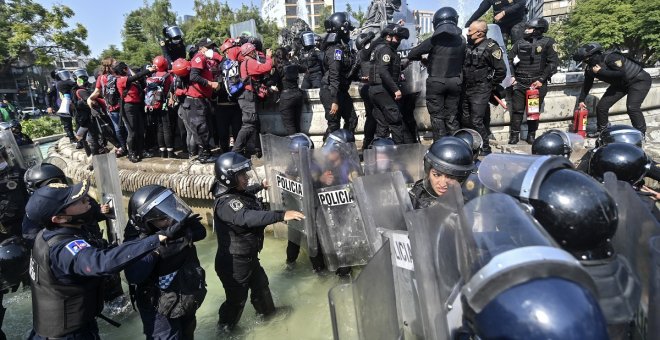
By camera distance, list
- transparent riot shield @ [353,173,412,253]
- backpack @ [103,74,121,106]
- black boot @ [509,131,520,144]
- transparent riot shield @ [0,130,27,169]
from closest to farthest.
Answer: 1. transparent riot shield @ [353,173,412,253]
2. transparent riot shield @ [0,130,27,169]
3. black boot @ [509,131,520,144]
4. backpack @ [103,74,121,106]

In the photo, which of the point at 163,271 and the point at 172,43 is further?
the point at 172,43

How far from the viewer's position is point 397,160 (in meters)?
4.16

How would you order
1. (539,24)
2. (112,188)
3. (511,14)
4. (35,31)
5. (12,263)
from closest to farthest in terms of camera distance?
(12,263)
(112,188)
(539,24)
(511,14)
(35,31)

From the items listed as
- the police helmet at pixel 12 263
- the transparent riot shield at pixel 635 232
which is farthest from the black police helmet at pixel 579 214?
the police helmet at pixel 12 263

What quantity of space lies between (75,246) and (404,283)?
6.14 ft

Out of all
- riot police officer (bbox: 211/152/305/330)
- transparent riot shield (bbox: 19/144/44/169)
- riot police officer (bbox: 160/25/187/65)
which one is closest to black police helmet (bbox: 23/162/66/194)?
riot police officer (bbox: 211/152/305/330)

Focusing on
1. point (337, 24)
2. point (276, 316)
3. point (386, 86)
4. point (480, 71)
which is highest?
point (337, 24)

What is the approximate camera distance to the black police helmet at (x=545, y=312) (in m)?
0.91

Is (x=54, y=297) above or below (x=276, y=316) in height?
above

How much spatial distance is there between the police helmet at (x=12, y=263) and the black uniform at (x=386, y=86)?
167 inches

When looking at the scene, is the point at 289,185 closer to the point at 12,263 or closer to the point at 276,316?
the point at 276,316

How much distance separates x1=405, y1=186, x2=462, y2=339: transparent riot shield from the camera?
136cm

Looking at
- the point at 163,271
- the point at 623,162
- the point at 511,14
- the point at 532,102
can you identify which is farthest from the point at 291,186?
the point at 511,14

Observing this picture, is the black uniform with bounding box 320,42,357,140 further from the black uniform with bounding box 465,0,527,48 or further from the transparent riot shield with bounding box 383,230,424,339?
the transparent riot shield with bounding box 383,230,424,339
